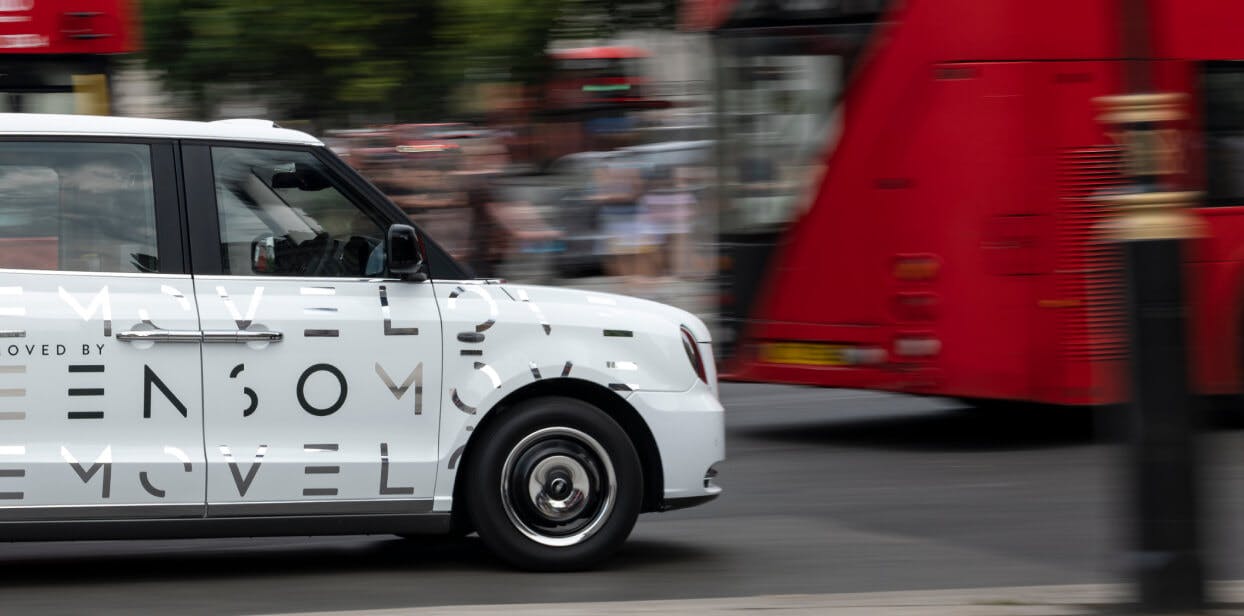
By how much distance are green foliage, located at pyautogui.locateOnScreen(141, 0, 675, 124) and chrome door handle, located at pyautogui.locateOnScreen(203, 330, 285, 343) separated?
7.36 m

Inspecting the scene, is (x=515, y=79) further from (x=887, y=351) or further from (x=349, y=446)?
(x=349, y=446)

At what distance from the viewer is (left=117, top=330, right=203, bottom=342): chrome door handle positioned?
6715mm

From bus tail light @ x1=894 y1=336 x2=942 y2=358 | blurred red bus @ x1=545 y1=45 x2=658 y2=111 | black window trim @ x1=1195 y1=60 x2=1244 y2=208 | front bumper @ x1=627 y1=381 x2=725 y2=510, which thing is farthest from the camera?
blurred red bus @ x1=545 y1=45 x2=658 y2=111

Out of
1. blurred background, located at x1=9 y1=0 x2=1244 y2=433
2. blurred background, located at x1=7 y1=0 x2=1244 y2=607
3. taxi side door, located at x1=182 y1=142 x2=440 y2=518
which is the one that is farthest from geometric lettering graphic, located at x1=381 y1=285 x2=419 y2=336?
blurred background, located at x1=9 y1=0 x2=1244 y2=433

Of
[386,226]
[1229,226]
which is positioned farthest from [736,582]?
[1229,226]

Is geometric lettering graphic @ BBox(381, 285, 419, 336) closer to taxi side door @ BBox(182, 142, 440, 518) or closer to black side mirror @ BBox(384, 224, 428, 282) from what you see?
taxi side door @ BBox(182, 142, 440, 518)

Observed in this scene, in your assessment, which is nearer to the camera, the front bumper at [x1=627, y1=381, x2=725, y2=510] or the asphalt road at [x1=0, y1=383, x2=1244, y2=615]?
the asphalt road at [x1=0, y1=383, x2=1244, y2=615]

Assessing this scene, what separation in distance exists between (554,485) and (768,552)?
129 cm

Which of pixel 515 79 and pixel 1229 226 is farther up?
pixel 515 79

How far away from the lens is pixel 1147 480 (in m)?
6.01

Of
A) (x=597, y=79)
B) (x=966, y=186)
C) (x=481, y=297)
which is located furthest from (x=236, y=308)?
(x=597, y=79)

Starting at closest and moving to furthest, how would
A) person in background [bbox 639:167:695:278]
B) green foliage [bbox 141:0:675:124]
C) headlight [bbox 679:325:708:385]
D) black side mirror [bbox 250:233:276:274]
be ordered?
black side mirror [bbox 250:233:276:274], headlight [bbox 679:325:708:385], green foliage [bbox 141:0:675:124], person in background [bbox 639:167:695:278]

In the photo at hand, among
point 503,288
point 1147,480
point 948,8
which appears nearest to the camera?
point 1147,480

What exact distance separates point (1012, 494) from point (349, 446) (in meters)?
4.16
